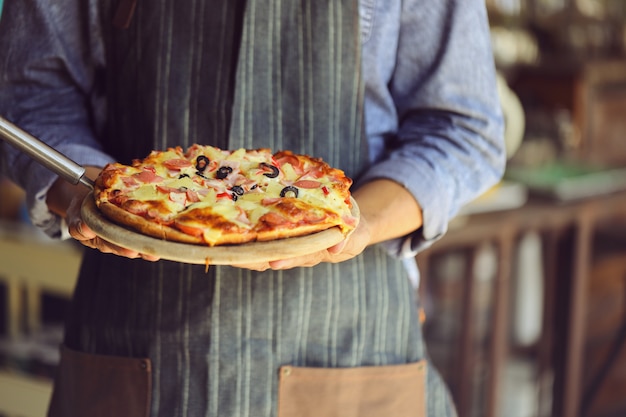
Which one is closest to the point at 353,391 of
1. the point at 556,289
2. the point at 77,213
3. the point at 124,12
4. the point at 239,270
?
the point at 239,270

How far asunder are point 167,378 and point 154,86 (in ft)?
1.42

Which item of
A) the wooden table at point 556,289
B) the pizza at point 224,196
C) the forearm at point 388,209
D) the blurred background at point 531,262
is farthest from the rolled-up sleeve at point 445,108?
the wooden table at point 556,289

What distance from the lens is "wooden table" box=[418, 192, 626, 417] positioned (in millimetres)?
2809

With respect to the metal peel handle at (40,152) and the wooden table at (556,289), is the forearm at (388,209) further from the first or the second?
the wooden table at (556,289)

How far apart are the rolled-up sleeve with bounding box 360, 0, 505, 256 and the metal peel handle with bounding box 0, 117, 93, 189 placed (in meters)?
0.43

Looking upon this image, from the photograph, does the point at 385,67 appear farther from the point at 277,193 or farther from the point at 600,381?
the point at 600,381

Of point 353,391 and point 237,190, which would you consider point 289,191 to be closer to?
point 237,190

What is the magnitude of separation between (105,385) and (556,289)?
225 centimetres

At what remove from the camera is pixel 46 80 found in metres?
1.38

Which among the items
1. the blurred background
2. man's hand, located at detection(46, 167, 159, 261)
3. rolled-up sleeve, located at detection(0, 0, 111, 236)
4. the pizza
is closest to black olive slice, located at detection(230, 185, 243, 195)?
the pizza

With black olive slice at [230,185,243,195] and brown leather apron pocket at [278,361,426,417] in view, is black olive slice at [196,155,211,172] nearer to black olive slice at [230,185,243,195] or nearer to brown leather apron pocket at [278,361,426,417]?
black olive slice at [230,185,243,195]

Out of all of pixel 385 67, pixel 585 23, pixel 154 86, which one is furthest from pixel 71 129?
pixel 585 23

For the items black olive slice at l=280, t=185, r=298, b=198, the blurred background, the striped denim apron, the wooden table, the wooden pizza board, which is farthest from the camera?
the wooden table

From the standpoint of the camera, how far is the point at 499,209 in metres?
2.83
